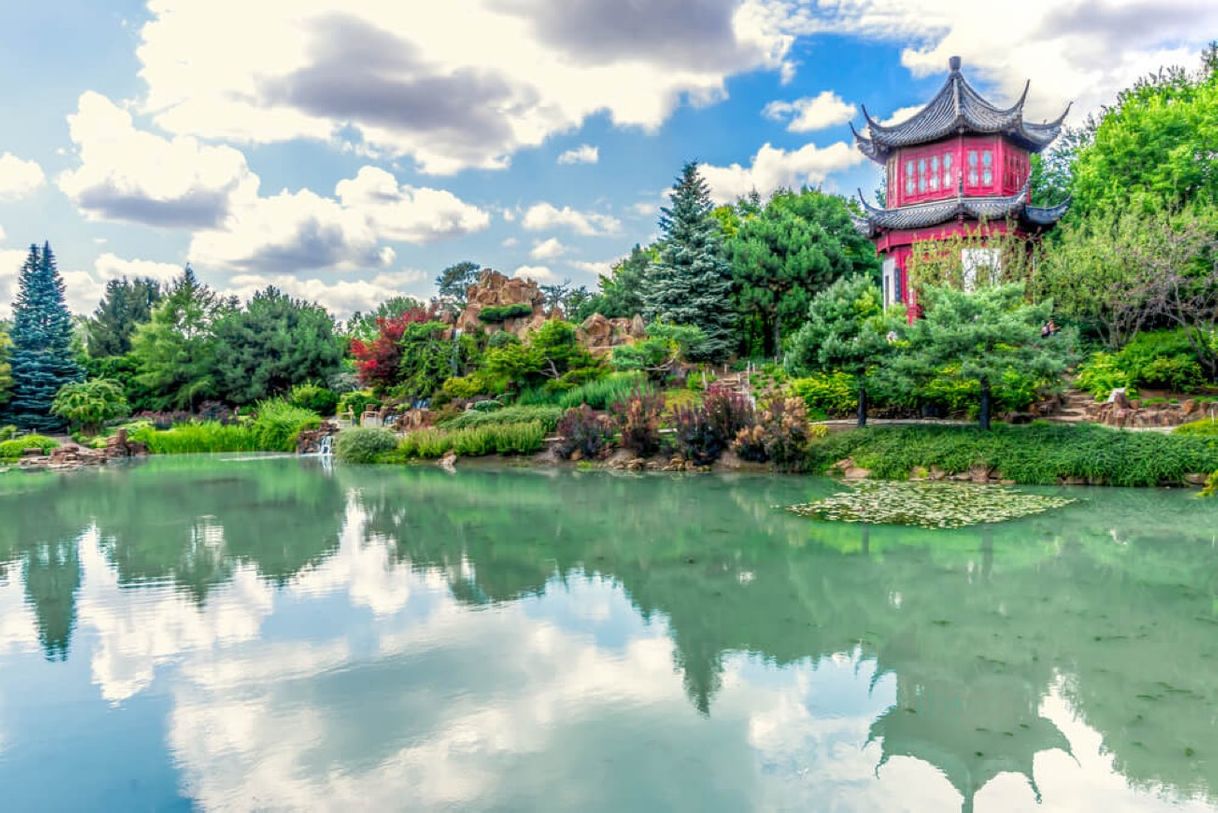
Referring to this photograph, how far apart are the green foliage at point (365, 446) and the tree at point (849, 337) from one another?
9959 mm

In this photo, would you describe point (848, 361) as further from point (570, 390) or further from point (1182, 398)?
point (570, 390)

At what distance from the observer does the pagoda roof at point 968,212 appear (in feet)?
62.1

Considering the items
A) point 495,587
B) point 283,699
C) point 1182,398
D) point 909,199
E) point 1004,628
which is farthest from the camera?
point 909,199

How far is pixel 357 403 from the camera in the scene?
24.0 meters

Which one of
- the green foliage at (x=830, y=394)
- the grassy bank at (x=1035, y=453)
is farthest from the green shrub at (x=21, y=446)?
the grassy bank at (x=1035, y=453)

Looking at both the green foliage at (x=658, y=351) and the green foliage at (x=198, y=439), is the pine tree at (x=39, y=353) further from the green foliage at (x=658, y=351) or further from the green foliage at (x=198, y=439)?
the green foliage at (x=658, y=351)

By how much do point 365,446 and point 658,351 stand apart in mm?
7755

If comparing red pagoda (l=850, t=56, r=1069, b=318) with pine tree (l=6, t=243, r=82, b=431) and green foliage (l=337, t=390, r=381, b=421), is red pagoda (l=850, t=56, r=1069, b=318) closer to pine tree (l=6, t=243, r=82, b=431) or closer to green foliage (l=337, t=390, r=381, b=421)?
green foliage (l=337, t=390, r=381, b=421)

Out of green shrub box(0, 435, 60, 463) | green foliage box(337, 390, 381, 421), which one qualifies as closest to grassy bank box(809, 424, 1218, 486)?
green foliage box(337, 390, 381, 421)

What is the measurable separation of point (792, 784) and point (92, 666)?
14.2ft

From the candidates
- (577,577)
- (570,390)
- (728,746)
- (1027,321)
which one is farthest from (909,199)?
(728,746)

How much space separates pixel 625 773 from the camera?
3375 mm

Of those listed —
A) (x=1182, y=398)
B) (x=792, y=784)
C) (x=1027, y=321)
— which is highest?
(x=1027, y=321)

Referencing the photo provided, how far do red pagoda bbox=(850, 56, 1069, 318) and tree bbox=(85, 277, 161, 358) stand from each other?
32231mm
